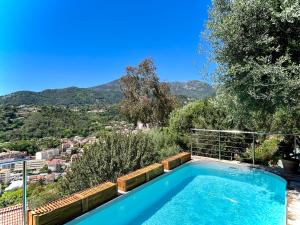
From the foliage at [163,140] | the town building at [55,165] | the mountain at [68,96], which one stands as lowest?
the town building at [55,165]

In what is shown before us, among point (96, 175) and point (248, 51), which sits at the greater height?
point (248, 51)

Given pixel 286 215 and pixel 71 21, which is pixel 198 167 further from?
pixel 71 21

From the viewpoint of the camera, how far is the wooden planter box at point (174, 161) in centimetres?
834

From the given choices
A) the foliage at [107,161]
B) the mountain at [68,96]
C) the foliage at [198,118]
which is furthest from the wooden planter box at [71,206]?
the mountain at [68,96]

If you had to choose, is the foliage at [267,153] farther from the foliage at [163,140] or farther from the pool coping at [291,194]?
the foliage at [163,140]

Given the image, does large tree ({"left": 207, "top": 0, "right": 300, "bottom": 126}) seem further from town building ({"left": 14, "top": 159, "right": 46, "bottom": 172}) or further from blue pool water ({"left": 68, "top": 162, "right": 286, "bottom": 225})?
town building ({"left": 14, "top": 159, "right": 46, "bottom": 172})

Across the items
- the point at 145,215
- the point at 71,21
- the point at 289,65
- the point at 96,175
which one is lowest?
the point at 145,215

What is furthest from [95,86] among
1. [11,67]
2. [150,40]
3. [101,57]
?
[150,40]

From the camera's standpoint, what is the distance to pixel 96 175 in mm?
7023

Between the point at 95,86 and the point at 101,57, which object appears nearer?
the point at 101,57

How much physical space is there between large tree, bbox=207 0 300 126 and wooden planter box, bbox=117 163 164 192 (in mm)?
3288

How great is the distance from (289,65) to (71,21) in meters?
35.3

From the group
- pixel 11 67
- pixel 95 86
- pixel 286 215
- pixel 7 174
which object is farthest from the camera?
pixel 95 86

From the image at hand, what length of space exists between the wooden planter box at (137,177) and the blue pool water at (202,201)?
0.17m
